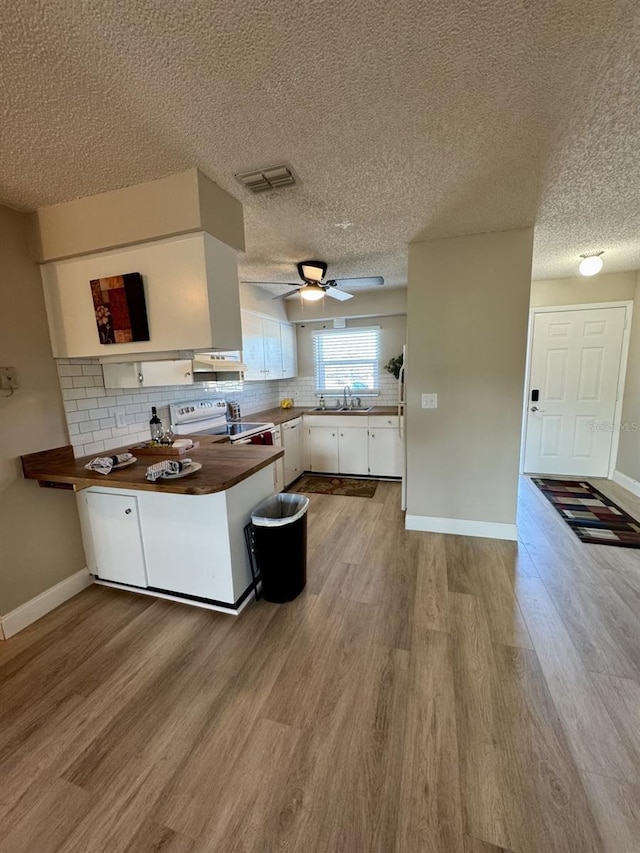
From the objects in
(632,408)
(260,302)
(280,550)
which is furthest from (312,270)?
(632,408)

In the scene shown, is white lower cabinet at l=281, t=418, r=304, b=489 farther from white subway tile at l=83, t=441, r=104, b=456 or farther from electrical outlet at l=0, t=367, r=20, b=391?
electrical outlet at l=0, t=367, r=20, b=391

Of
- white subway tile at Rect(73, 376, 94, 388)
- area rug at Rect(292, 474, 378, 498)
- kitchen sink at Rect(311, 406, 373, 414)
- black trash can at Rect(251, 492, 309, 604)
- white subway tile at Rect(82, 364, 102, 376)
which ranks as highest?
white subway tile at Rect(82, 364, 102, 376)

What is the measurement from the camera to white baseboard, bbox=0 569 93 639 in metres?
2.06

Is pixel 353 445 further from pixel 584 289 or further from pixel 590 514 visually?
pixel 584 289

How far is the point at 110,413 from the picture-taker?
2635 millimetres

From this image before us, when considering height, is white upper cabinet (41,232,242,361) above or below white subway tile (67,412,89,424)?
above

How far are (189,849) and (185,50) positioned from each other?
2.56 m

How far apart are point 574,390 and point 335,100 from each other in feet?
14.6

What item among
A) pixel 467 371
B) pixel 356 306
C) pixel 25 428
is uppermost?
pixel 356 306

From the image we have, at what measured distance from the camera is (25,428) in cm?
212

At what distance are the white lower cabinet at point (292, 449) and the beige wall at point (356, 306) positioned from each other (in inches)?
60.7

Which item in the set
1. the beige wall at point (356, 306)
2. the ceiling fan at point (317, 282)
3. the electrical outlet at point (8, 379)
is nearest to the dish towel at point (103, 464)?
the electrical outlet at point (8, 379)

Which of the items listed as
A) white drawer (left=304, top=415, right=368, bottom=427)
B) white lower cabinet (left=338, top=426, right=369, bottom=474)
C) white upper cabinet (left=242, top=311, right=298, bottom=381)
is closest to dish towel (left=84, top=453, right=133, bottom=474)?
white upper cabinet (left=242, top=311, right=298, bottom=381)

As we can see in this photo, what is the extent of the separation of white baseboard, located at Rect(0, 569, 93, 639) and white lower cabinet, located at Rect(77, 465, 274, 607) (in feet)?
0.48
